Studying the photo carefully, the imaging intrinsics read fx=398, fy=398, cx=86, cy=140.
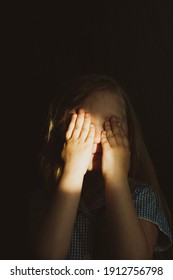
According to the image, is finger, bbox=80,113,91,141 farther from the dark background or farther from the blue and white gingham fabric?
the dark background

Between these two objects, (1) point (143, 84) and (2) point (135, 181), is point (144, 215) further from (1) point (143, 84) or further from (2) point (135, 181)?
(1) point (143, 84)

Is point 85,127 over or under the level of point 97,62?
under

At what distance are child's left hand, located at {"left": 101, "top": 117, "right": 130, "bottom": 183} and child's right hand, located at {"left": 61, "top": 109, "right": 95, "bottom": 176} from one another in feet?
0.14

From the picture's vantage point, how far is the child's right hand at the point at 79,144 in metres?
1.11

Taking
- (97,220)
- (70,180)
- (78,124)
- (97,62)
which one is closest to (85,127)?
(78,124)

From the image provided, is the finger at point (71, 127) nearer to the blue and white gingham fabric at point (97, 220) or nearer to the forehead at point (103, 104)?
the forehead at point (103, 104)

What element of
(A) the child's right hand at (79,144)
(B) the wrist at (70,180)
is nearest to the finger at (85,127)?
(A) the child's right hand at (79,144)

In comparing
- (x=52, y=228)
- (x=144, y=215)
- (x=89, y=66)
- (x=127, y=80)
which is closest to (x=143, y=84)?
(x=127, y=80)

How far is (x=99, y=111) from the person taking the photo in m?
1.15

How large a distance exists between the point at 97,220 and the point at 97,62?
635 millimetres

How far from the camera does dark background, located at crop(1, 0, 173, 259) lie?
4.90 feet

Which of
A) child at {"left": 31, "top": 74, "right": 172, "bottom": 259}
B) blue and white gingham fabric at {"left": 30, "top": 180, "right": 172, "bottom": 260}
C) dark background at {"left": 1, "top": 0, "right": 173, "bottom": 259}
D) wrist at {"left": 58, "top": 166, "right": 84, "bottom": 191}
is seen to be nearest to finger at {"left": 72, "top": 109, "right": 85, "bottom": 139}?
child at {"left": 31, "top": 74, "right": 172, "bottom": 259}

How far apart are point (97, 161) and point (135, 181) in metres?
0.16

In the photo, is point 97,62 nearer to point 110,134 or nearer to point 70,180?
point 110,134
